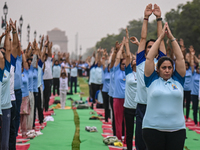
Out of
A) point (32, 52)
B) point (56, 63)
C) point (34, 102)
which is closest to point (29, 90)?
point (34, 102)

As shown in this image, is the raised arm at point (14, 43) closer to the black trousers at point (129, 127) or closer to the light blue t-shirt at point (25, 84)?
the light blue t-shirt at point (25, 84)

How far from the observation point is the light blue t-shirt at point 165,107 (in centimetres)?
407

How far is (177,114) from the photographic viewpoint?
4.11 metres

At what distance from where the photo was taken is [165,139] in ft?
13.5

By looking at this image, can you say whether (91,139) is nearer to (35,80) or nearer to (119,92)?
(119,92)

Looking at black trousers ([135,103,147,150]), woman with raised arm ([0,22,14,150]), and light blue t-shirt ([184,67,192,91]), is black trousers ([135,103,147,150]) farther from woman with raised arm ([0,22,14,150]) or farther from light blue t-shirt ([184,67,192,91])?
light blue t-shirt ([184,67,192,91])

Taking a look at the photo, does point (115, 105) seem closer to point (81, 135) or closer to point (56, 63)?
point (81, 135)

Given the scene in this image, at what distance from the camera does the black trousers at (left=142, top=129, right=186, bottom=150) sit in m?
4.08

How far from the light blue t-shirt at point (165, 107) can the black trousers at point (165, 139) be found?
67 mm

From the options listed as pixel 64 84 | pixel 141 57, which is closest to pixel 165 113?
pixel 141 57

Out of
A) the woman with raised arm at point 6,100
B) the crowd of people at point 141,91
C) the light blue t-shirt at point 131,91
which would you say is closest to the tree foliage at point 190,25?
the crowd of people at point 141,91

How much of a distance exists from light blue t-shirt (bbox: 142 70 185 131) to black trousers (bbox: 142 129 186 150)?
0.22ft

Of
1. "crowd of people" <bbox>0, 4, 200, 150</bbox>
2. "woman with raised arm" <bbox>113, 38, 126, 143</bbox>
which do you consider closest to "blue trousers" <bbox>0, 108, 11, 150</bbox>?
"crowd of people" <bbox>0, 4, 200, 150</bbox>

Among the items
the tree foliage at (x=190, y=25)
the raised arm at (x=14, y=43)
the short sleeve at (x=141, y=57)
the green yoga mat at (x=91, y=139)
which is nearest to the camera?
the short sleeve at (x=141, y=57)
